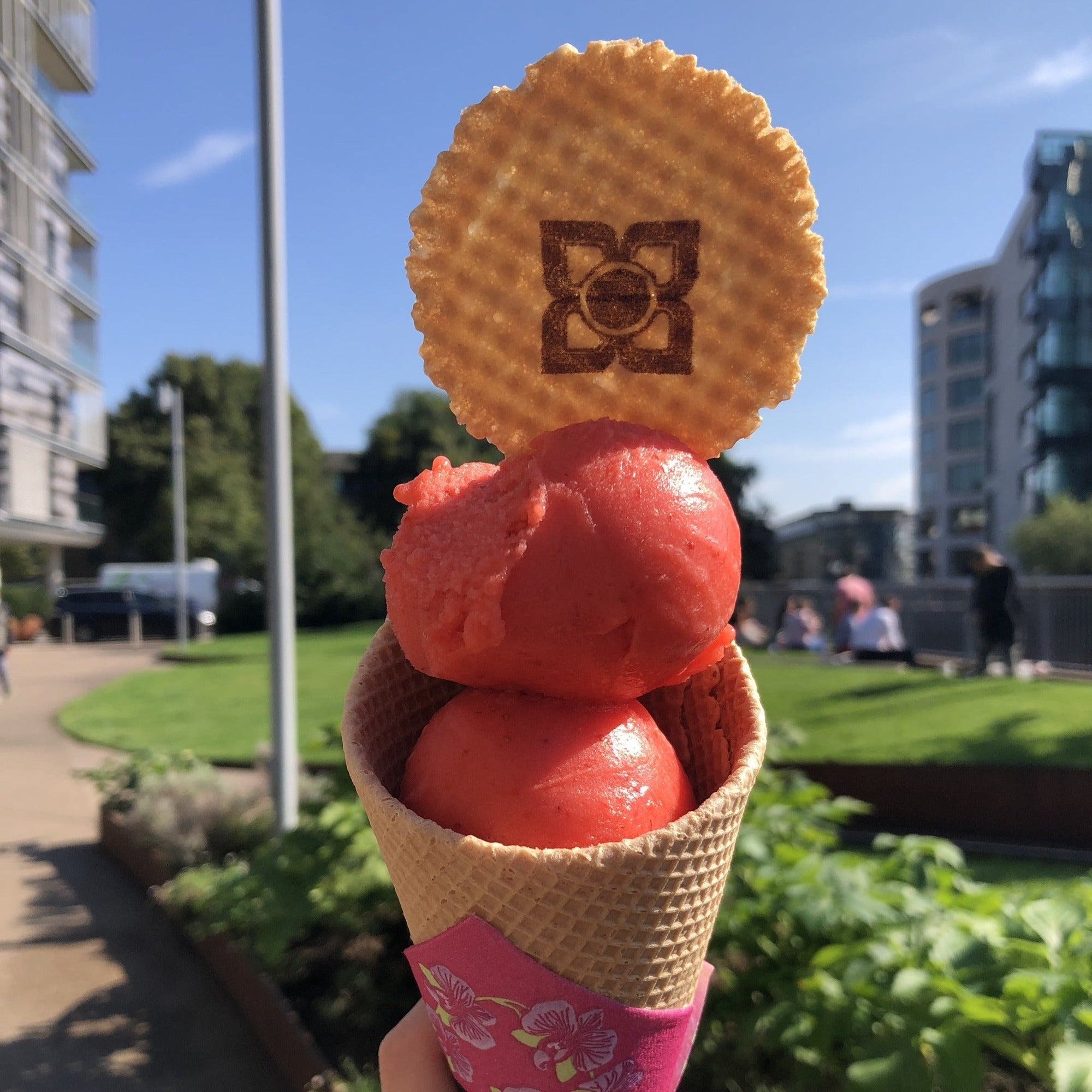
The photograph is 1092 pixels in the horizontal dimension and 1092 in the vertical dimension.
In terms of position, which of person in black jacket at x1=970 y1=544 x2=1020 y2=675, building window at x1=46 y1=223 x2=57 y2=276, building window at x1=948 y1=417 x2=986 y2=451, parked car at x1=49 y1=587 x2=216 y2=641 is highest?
building window at x1=46 y1=223 x2=57 y2=276

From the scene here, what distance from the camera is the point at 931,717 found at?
7.20 metres

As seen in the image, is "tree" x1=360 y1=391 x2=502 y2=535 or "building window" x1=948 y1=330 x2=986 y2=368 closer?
"tree" x1=360 y1=391 x2=502 y2=535

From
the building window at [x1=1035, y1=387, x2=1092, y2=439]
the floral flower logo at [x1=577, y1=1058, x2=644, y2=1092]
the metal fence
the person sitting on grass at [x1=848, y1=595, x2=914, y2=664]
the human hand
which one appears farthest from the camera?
the building window at [x1=1035, y1=387, x2=1092, y2=439]

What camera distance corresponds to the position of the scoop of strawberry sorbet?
107cm

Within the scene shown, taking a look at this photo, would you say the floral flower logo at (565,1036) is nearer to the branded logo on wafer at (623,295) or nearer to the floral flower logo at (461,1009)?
the floral flower logo at (461,1009)

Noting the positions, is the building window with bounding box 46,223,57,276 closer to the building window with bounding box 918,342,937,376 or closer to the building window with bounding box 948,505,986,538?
the building window with bounding box 948,505,986,538

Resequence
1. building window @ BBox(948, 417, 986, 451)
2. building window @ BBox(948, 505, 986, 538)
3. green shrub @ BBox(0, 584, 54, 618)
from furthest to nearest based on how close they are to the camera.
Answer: building window @ BBox(948, 417, 986, 451)
building window @ BBox(948, 505, 986, 538)
green shrub @ BBox(0, 584, 54, 618)

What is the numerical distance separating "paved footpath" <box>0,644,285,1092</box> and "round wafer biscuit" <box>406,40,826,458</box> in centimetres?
342

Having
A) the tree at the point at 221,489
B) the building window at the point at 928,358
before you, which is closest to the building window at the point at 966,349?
the building window at the point at 928,358

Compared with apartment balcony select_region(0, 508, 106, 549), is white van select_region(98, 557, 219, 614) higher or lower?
lower

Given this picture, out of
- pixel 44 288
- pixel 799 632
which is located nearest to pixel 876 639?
pixel 799 632

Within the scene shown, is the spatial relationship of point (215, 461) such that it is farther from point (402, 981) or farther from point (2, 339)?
point (402, 981)

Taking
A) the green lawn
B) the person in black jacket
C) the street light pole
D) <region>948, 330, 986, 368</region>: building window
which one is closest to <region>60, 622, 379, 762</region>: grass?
the green lawn

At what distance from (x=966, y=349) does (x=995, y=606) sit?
5637 cm
